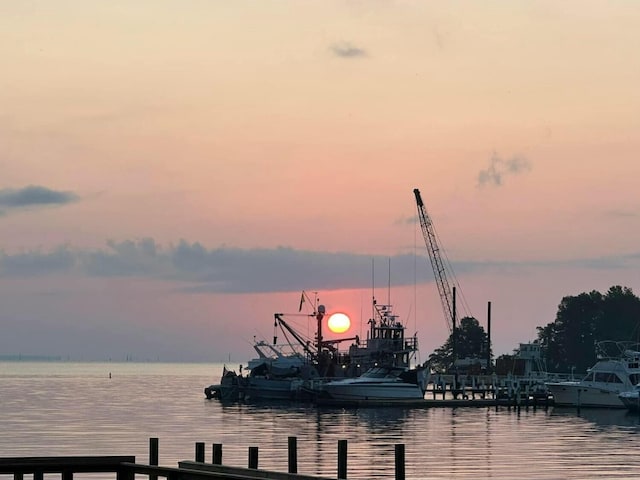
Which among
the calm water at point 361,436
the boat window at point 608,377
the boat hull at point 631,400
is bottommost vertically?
the calm water at point 361,436

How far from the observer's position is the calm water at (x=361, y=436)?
241ft

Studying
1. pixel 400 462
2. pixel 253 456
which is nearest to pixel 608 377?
pixel 253 456

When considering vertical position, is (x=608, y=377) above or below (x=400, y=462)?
above

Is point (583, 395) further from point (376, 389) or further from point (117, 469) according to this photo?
point (117, 469)

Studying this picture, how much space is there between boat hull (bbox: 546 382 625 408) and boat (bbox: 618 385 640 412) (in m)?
1.49

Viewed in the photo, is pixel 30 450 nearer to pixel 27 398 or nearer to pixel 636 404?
pixel 636 404

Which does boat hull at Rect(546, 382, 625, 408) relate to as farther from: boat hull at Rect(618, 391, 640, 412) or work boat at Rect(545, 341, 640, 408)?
boat hull at Rect(618, 391, 640, 412)

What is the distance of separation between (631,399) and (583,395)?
26.3 feet

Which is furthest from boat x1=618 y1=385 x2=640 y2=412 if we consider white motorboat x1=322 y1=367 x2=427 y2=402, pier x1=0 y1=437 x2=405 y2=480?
pier x1=0 y1=437 x2=405 y2=480

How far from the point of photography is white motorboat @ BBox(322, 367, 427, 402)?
14712 centimetres

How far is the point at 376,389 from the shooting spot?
14762 cm

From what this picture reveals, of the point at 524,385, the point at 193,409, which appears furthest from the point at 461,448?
the point at 524,385

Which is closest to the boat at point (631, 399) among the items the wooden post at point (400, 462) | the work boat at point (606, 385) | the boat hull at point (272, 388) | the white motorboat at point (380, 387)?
the work boat at point (606, 385)

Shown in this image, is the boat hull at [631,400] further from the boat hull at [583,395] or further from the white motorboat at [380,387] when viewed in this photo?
the white motorboat at [380,387]
